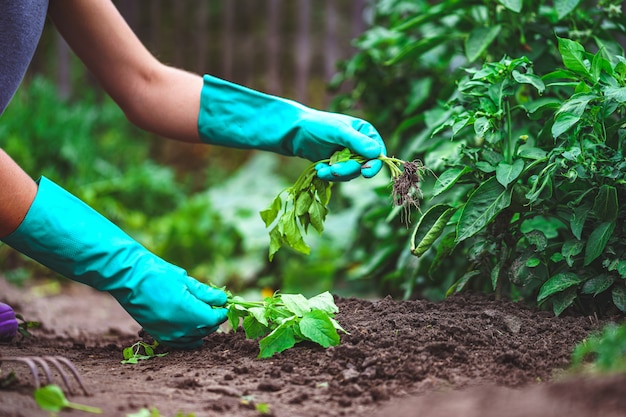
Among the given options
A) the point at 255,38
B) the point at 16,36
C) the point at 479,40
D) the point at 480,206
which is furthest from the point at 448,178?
the point at 255,38

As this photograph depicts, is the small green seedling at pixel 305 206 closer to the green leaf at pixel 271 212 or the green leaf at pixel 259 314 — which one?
the green leaf at pixel 271 212

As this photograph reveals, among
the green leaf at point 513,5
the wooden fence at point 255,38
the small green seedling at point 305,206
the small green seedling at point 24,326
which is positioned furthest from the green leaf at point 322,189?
the wooden fence at point 255,38

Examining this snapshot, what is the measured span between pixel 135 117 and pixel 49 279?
2.57m

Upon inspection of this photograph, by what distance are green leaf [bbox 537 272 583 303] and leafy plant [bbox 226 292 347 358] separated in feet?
1.87

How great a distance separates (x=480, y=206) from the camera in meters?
1.92

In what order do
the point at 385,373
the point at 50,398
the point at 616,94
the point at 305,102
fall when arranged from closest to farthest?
1. the point at 50,398
2. the point at 385,373
3. the point at 616,94
4. the point at 305,102

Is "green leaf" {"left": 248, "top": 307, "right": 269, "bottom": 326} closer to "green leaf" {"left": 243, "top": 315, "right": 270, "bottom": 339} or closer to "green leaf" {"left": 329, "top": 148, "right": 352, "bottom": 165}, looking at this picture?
"green leaf" {"left": 243, "top": 315, "right": 270, "bottom": 339}

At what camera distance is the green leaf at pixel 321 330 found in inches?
69.6

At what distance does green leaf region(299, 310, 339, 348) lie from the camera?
177 cm

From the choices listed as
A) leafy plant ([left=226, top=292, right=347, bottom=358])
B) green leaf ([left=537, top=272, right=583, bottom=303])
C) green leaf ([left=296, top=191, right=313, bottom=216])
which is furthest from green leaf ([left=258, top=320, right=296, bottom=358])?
green leaf ([left=537, top=272, right=583, bottom=303])

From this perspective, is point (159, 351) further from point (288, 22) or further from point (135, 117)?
point (288, 22)

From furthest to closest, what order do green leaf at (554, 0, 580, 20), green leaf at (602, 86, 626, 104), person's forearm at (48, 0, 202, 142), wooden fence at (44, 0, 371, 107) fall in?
wooden fence at (44, 0, 371, 107)
person's forearm at (48, 0, 202, 142)
green leaf at (554, 0, 580, 20)
green leaf at (602, 86, 626, 104)

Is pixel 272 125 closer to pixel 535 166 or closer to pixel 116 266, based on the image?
pixel 116 266

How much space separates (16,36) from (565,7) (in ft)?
5.77
